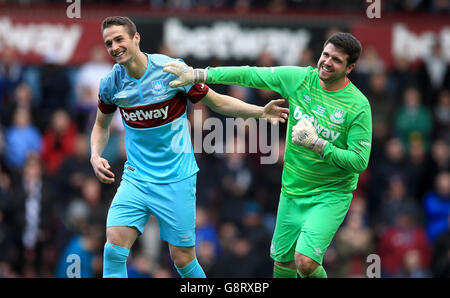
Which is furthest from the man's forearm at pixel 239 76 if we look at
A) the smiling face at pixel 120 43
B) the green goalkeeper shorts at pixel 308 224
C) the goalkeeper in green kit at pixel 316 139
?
the green goalkeeper shorts at pixel 308 224

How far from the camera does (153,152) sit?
7.50 metres

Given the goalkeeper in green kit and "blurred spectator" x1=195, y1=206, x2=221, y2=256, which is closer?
the goalkeeper in green kit

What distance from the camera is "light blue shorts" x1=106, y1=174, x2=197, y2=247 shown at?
24.3 feet

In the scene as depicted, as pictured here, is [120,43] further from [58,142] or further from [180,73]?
Result: [58,142]

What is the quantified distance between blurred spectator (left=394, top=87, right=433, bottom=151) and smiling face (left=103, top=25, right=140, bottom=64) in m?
7.52

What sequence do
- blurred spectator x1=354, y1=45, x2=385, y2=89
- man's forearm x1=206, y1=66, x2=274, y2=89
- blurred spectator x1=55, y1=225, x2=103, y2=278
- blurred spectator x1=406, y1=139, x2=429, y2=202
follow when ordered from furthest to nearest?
blurred spectator x1=354, y1=45, x2=385, y2=89
blurred spectator x1=406, y1=139, x2=429, y2=202
blurred spectator x1=55, y1=225, x2=103, y2=278
man's forearm x1=206, y1=66, x2=274, y2=89

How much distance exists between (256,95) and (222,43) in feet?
5.50

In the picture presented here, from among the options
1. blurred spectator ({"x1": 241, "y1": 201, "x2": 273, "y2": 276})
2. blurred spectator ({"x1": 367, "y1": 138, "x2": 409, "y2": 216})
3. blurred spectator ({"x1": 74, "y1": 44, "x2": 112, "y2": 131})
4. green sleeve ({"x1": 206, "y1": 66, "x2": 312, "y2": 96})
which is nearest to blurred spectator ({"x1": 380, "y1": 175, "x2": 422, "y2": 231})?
blurred spectator ({"x1": 367, "y1": 138, "x2": 409, "y2": 216})

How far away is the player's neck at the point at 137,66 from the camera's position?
738 cm

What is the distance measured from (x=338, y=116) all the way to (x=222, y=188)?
5103mm

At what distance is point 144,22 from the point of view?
14234mm

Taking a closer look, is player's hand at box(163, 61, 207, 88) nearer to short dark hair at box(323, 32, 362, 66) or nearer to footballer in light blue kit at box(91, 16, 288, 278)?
footballer in light blue kit at box(91, 16, 288, 278)
